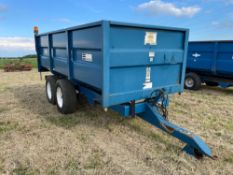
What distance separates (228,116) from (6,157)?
4.19 m

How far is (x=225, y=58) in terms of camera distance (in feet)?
19.3

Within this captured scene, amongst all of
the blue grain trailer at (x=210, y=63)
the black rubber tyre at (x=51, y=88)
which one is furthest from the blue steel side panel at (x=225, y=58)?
the black rubber tyre at (x=51, y=88)

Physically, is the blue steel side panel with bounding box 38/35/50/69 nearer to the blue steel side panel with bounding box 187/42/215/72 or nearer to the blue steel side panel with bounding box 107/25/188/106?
the blue steel side panel with bounding box 107/25/188/106

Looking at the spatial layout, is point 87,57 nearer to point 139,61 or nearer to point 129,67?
point 129,67

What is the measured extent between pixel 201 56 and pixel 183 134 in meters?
4.82

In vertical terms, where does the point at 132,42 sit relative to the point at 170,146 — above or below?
above

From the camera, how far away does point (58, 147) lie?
9.24 feet

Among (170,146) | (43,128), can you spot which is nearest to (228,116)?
(170,146)

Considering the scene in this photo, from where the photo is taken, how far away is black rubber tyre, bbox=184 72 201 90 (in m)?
6.63

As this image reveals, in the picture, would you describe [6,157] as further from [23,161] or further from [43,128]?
[43,128]

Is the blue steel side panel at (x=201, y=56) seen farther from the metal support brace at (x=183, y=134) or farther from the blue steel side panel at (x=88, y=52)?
the blue steel side panel at (x=88, y=52)

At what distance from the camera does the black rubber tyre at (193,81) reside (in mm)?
6629

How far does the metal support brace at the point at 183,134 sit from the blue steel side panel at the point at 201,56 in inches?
167

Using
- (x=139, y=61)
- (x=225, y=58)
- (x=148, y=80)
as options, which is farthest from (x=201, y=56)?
(x=139, y=61)
